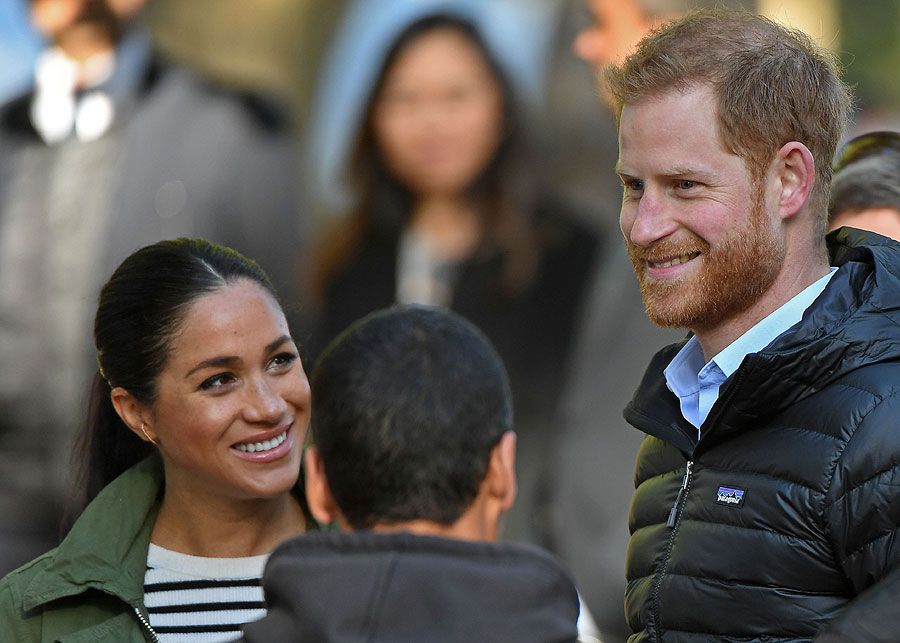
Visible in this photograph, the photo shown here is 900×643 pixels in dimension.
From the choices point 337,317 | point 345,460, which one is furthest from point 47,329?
point 345,460

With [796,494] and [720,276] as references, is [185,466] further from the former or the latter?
[796,494]

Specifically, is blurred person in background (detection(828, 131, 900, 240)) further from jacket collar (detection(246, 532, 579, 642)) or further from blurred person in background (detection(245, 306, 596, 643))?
jacket collar (detection(246, 532, 579, 642))

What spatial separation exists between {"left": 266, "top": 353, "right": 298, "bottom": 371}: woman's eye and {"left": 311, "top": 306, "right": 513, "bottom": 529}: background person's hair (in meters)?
1.03

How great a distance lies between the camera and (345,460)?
1975 mm

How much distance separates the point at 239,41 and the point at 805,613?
16.5 ft

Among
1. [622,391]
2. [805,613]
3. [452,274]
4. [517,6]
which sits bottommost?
[622,391]

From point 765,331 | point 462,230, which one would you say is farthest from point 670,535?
point 462,230

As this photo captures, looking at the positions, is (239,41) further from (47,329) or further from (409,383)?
(409,383)

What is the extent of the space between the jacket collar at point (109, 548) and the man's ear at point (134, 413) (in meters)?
0.11

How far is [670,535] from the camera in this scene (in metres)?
2.52

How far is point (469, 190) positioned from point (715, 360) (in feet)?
13.0

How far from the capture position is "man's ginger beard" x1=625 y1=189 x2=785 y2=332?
97.2 inches

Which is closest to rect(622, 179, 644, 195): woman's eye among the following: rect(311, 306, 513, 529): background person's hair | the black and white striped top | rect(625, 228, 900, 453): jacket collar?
rect(625, 228, 900, 453): jacket collar

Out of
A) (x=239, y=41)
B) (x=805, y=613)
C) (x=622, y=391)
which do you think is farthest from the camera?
(x=239, y=41)
